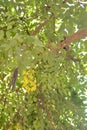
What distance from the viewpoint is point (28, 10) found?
3240 millimetres

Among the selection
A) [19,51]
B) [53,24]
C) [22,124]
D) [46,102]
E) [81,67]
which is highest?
[53,24]

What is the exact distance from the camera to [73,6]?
2377 mm

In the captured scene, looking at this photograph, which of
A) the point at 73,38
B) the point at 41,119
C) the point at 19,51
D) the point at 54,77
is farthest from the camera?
the point at 41,119

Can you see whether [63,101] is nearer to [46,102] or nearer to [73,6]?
[46,102]

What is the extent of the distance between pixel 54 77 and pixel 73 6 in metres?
0.52

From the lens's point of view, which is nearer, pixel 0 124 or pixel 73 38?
pixel 73 38

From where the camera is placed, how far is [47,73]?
2279mm

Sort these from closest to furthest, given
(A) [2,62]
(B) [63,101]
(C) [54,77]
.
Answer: (A) [2,62], (C) [54,77], (B) [63,101]

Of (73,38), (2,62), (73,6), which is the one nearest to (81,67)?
(73,6)

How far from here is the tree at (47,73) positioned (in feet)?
7.22

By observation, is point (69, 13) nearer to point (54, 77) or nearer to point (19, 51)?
point (54, 77)

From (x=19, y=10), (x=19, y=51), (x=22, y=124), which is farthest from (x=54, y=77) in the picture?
(x=19, y=51)

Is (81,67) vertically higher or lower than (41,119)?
higher

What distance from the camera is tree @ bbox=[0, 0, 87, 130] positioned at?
220 cm
